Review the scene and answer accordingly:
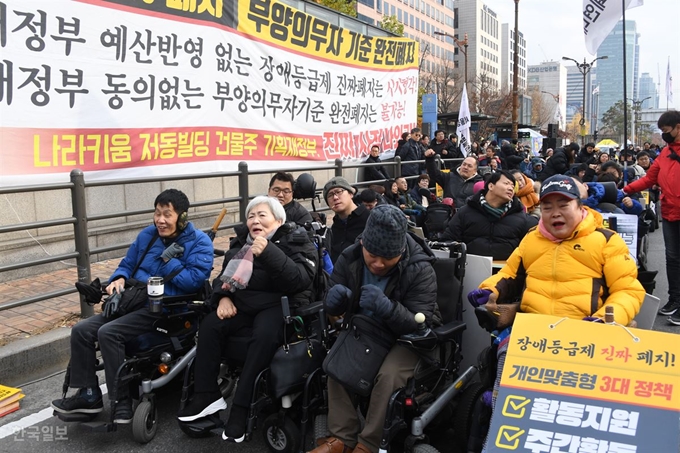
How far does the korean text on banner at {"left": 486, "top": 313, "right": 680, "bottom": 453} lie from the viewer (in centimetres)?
246

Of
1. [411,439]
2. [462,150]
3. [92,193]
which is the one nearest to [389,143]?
[462,150]

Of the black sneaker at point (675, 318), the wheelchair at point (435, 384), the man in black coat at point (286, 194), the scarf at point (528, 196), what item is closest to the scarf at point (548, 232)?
the wheelchair at point (435, 384)

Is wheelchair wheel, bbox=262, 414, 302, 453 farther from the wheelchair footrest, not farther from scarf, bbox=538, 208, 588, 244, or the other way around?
scarf, bbox=538, 208, 588, 244

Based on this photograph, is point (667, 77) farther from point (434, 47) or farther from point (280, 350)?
point (434, 47)

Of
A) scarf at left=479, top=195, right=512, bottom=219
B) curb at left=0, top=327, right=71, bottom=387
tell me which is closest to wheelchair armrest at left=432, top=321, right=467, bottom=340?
scarf at left=479, top=195, right=512, bottom=219

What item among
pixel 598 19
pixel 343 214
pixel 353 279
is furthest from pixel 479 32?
pixel 353 279

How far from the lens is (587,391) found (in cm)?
262

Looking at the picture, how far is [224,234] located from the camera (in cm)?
927

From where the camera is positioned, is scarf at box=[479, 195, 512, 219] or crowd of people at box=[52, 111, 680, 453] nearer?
crowd of people at box=[52, 111, 680, 453]

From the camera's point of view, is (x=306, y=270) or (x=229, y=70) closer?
(x=306, y=270)

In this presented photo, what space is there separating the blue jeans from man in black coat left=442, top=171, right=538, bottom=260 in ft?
7.23

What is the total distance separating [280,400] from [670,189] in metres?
4.63

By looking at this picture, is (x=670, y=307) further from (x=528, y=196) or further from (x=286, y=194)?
(x=286, y=194)

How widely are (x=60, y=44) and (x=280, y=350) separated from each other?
4037 millimetres
